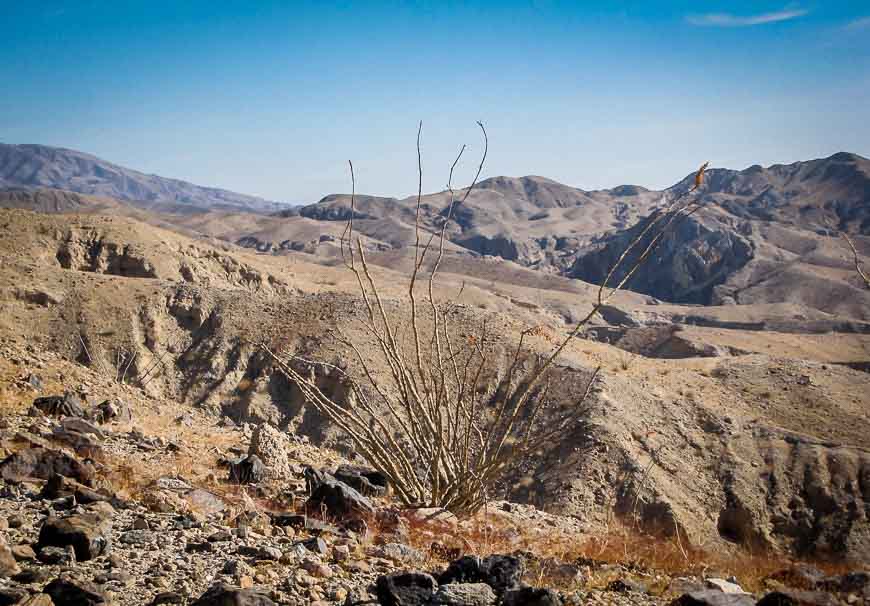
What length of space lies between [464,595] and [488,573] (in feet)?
0.88

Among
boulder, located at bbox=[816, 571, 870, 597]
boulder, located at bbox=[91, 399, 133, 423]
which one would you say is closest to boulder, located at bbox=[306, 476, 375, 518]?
boulder, located at bbox=[816, 571, 870, 597]

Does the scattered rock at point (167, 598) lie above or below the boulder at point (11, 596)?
below

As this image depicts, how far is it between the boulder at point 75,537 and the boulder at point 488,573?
1794mm

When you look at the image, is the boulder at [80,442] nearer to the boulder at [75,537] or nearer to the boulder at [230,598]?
the boulder at [75,537]

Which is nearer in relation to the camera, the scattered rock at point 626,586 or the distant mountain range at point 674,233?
the scattered rock at point 626,586

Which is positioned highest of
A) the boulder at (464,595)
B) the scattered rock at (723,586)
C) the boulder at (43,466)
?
the boulder at (464,595)

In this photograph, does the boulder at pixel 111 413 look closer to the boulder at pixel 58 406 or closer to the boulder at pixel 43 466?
the boulder at pixel 58 406

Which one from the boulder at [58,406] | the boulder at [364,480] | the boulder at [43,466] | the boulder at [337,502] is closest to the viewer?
the boulder at [43,466]

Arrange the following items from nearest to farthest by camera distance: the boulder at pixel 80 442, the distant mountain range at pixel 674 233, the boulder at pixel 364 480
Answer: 1. the boulder at pixel 80 442
2. the boulder at pixel 364 480
3. the distant mountain range at pixel 674 233

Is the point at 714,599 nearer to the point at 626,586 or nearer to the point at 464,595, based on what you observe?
the point at 626,586

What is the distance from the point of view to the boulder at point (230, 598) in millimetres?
2740

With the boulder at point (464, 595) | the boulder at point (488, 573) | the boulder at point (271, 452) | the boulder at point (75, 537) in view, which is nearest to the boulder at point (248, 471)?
the boulder at point (271, 452)

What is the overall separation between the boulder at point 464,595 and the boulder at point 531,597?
0.09 metres

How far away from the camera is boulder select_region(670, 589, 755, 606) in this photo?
3.11 metres
